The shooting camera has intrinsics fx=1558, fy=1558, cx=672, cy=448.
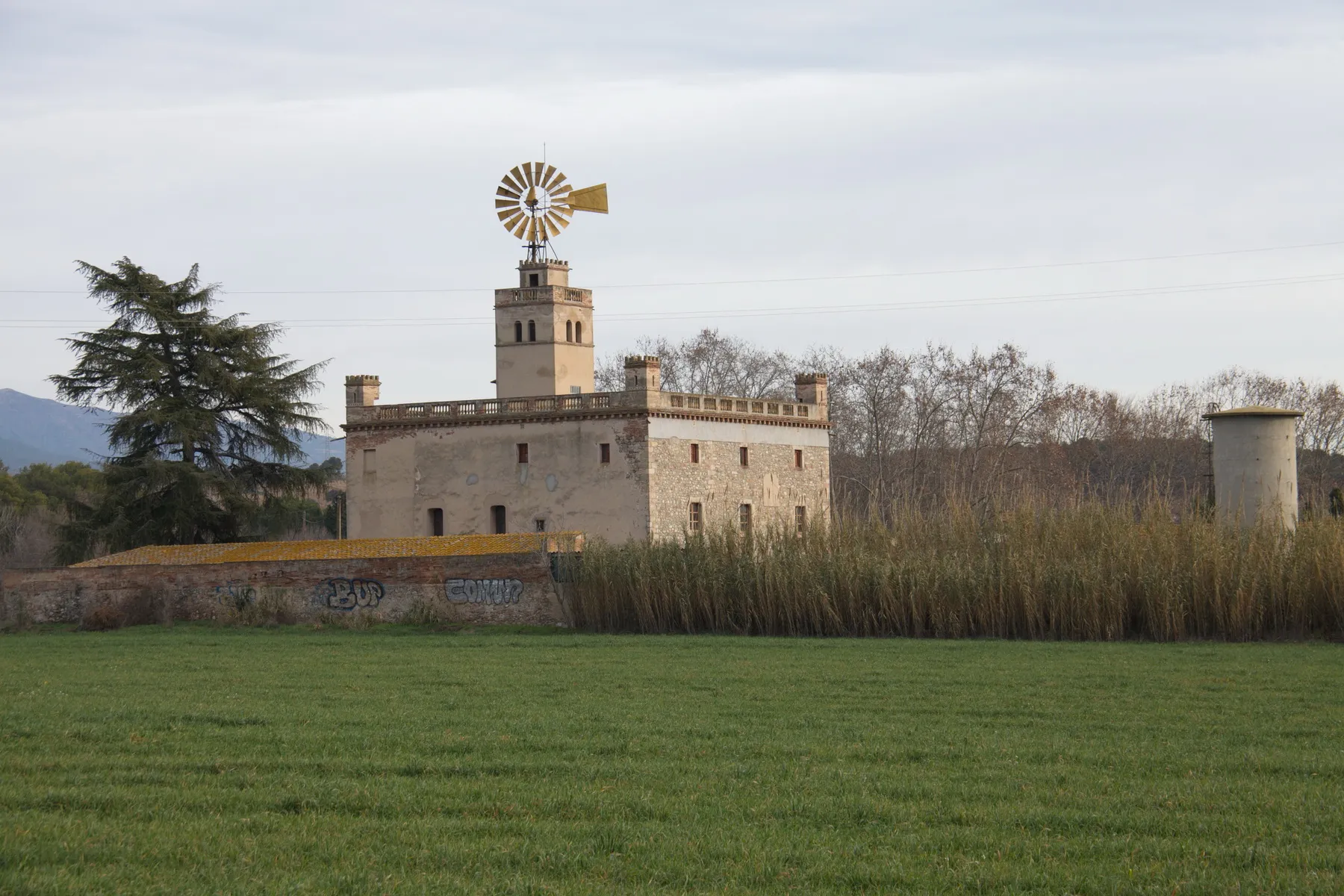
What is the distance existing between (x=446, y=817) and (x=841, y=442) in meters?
63.5

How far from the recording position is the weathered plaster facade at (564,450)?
49781mm

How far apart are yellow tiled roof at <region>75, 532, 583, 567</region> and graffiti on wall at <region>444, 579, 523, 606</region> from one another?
0.66 metres

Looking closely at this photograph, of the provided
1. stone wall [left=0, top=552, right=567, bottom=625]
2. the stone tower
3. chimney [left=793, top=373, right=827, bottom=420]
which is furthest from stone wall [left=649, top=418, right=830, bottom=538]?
stone wall [left=0, top=552, right=567, bottom=625]

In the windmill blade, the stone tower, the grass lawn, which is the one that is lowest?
the grass lawn

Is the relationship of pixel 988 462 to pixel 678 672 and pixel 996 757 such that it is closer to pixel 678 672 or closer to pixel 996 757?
pixel 678 672

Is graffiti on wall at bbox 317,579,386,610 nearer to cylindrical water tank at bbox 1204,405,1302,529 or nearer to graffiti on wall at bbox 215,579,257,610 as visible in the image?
graffiti on wall at bbox 215,579,257,610

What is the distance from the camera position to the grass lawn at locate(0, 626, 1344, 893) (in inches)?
354

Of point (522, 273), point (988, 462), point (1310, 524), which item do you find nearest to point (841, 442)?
point (988, 462)

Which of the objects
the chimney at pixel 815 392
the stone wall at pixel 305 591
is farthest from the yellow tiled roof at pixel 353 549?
the chimney at pixel 815 392

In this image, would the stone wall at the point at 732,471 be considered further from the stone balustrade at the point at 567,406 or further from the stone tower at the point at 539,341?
the stone tower at the point at 539,341

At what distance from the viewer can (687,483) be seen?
167 feet

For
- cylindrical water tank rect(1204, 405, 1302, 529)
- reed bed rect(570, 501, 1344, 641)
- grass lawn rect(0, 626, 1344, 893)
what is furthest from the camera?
cylindrical water tank rect(1204, 405, 1302, 529)

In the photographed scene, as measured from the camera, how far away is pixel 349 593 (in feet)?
112

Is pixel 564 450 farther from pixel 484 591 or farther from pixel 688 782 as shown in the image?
pixel 688 782
